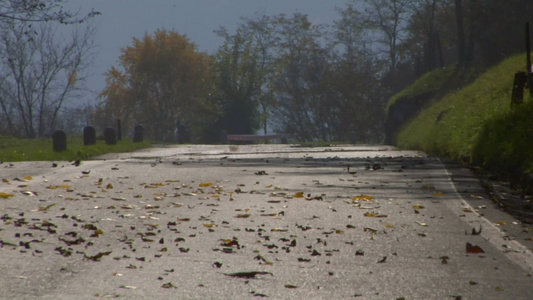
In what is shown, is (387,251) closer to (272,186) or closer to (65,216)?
(65,216)

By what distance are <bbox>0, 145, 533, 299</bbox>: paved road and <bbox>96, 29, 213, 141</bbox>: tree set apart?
67.4m

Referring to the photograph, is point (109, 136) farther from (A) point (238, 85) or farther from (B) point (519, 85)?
(A) point (238, 85)

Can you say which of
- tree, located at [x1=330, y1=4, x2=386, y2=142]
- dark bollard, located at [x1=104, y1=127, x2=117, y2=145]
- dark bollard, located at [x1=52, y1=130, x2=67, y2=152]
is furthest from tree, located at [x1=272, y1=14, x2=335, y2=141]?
dark bollard, located at [x1=52, y1=130, x2=67, y2=152]

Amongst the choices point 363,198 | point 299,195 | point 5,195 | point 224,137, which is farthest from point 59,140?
point 224,137

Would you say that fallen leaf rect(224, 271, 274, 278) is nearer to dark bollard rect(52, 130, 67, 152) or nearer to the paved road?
the paved road

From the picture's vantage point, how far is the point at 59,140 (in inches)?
1073

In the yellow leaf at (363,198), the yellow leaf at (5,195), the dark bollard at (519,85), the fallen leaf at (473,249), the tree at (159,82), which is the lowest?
the fallen leaf at (473,249)

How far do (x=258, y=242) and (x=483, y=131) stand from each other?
10.4m

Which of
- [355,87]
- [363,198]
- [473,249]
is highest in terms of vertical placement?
[355,87]

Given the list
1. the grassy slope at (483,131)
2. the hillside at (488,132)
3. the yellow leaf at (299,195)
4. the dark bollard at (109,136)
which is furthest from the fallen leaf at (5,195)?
the dark bollard at (109,136)

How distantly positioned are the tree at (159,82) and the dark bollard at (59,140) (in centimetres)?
5096

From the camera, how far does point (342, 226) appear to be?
8.36 m

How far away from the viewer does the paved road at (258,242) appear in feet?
18.1

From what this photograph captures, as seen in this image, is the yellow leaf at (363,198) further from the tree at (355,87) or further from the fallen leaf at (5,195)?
the tree at (355,87)
